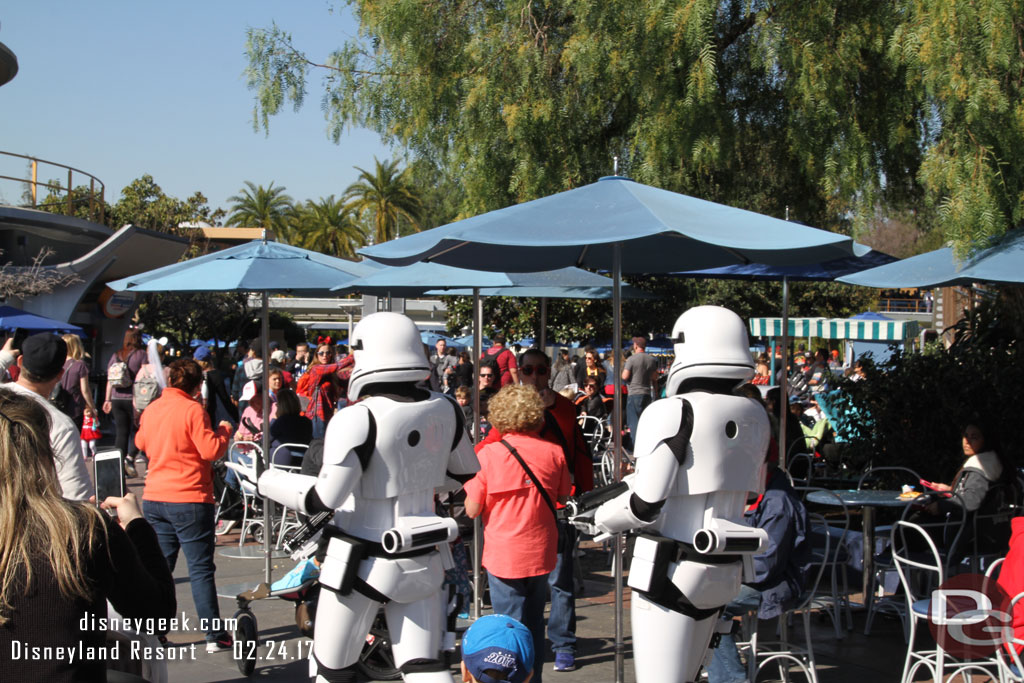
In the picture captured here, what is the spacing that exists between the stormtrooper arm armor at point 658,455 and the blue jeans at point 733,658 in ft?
4.04

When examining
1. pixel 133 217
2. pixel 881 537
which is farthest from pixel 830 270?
pixel 133 217

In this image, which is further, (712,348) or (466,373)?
(466,373)

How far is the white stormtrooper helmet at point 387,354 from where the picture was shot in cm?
391

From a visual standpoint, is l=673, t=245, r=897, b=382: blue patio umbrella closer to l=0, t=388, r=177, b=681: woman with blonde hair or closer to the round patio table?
the round patio table

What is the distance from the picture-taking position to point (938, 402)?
8234mm

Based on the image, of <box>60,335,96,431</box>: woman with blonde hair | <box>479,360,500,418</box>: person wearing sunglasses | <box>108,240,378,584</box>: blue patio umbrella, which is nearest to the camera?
<box>108,240,378,584</box>: blue patio umbrella

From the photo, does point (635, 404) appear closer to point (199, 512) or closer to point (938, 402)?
point (938, 402)

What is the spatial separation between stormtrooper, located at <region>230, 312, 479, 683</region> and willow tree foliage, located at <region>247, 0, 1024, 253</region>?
16.1 ft

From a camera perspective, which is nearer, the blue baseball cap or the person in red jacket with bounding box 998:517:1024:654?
the blue baseball cap

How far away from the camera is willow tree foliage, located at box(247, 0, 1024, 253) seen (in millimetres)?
7973

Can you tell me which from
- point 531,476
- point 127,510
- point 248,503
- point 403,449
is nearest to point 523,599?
point 531,476

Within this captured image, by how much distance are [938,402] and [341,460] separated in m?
6.21

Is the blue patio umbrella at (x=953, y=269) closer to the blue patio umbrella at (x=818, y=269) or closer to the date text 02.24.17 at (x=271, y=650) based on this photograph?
the blue patio umbrella at (x=818, y=269)

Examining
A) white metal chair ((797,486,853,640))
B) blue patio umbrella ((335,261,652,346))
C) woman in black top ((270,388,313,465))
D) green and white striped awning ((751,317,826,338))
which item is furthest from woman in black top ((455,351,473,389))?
green and white striped awning ((751,317,826,338))
